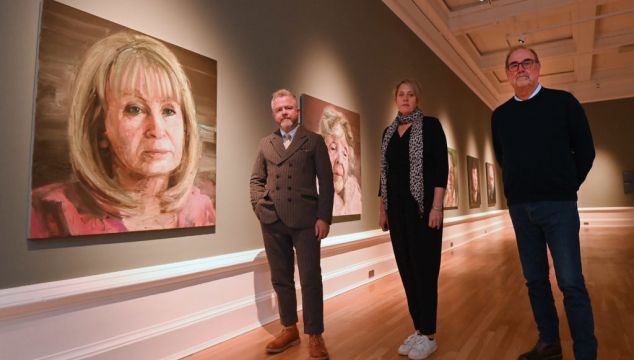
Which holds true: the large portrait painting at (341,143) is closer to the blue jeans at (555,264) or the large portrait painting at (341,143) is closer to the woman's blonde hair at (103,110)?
the woman's blonde hair at (103,110)

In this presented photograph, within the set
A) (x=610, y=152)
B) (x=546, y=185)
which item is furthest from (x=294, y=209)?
(x=610, y=152)

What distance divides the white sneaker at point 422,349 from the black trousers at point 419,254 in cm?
6

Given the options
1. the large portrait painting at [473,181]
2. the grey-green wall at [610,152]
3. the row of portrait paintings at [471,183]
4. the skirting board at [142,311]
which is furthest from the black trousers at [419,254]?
the grey-green wall at [610,152]

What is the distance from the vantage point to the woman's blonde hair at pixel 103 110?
233 cm

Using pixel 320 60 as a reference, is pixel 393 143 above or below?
below

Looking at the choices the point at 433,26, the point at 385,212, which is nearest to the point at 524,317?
the point at 385,212

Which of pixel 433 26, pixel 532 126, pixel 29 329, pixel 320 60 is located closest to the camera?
pixel 29 329

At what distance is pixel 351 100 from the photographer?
527 cm

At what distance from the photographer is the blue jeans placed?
7.03 ft

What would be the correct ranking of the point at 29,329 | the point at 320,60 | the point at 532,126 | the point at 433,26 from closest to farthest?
1. the point at 29,329
2. the point at 532,126
3. the point at 320,60
4. the point at 433,26

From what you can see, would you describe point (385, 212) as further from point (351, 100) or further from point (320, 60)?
Answer: point (351, 100)

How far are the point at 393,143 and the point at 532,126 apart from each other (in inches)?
32.3

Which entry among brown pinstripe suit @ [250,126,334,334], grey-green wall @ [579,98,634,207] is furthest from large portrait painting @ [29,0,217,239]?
grey-green wall @ [579,98,634,207]

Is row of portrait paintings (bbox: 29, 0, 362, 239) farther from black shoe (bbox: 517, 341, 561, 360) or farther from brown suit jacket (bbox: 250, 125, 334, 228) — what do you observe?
black shoe (bbox: 517, 341, 561, 360)
